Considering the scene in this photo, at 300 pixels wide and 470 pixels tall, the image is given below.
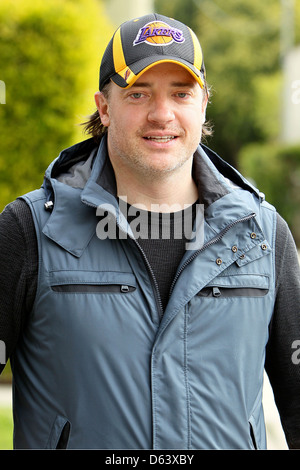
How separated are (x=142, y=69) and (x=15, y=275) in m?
0.78

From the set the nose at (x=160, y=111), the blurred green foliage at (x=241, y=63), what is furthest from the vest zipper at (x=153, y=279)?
the blurred green foliage at (x=241, y=63)

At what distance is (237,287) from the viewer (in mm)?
2373

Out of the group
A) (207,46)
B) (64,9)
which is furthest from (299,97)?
(207,46)

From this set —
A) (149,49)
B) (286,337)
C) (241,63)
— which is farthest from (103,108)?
(241,63)

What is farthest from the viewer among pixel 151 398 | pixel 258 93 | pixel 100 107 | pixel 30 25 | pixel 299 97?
pixel 258 93

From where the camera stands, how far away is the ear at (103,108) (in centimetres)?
257

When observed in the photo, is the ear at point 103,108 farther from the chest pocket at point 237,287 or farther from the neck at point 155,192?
the chest pocket at point 237,287

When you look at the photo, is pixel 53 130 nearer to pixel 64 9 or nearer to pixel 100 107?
pixel 64 9

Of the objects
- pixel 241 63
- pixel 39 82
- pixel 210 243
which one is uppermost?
pixel 241 63

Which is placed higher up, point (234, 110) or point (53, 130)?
point (234, 110)

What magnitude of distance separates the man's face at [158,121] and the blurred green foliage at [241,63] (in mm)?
23030

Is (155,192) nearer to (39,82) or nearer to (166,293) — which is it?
(166,293)

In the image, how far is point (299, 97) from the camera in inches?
642
